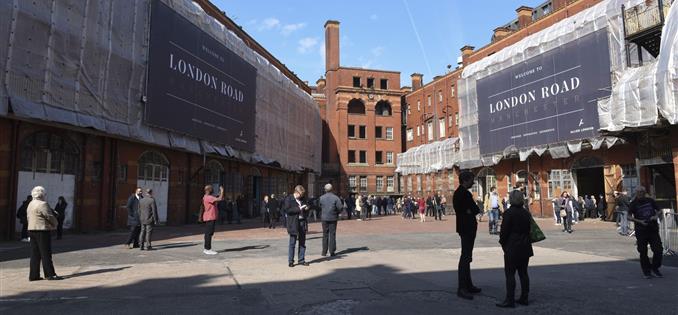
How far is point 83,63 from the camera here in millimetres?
17469

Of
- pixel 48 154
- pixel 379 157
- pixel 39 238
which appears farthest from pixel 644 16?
pixel 379 157

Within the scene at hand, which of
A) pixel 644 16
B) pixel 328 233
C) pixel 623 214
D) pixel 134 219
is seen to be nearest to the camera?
pixel 328 233

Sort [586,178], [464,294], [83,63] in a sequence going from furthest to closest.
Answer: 1. [586,178]
2. [83,63]
3. [464,294]

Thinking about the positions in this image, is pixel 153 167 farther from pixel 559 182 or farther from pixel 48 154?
pixel 559 182

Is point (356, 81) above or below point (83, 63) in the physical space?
above

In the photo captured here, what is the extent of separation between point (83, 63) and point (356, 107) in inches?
1764

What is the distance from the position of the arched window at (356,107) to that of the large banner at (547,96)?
79.1 feet

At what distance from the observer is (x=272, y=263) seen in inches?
415

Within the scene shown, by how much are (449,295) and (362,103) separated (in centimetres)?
5410

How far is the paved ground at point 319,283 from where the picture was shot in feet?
21.0

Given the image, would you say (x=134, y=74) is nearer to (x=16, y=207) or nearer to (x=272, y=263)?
(x=16, y=207)

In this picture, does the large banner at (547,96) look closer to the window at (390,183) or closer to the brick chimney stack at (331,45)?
the window at (390,183)

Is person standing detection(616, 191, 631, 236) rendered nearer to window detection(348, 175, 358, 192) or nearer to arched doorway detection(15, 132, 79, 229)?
arched doorway detection(15, 132, 79, 229)

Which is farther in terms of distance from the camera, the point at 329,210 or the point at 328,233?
the point at 328,233
